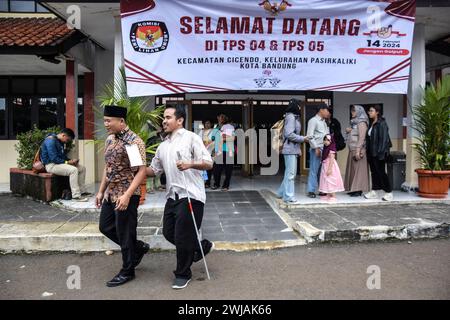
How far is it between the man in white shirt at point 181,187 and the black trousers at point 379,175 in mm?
4551

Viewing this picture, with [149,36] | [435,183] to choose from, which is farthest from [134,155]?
[435,183]

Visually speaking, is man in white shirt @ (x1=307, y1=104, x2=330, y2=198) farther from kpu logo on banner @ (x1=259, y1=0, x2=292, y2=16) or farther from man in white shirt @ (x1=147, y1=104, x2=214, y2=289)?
man in white shirt @ (x1=147, y1=104, x2=214, y2=289)

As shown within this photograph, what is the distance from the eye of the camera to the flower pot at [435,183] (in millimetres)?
7395

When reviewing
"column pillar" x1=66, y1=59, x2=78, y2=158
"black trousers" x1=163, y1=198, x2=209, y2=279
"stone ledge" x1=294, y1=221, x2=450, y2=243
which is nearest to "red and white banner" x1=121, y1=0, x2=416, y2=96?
"column pillar" x1=66, y1=59, x2=78, y2=158

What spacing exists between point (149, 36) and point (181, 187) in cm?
395

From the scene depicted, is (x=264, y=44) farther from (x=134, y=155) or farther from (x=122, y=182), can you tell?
(x=122, y=182)

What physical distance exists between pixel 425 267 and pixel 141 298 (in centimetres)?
313

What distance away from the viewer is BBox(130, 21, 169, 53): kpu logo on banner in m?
6.89

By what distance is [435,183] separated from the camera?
7.45m

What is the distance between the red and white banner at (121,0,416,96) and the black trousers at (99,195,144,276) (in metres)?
3.40

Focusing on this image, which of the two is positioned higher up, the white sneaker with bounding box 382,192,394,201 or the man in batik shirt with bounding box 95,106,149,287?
the man in batik shirt with bounding box 95,106,149,287

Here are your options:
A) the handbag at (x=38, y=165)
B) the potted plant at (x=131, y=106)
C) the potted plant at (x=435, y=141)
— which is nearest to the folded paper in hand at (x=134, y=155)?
the potted plant at (x=131, y=106)
